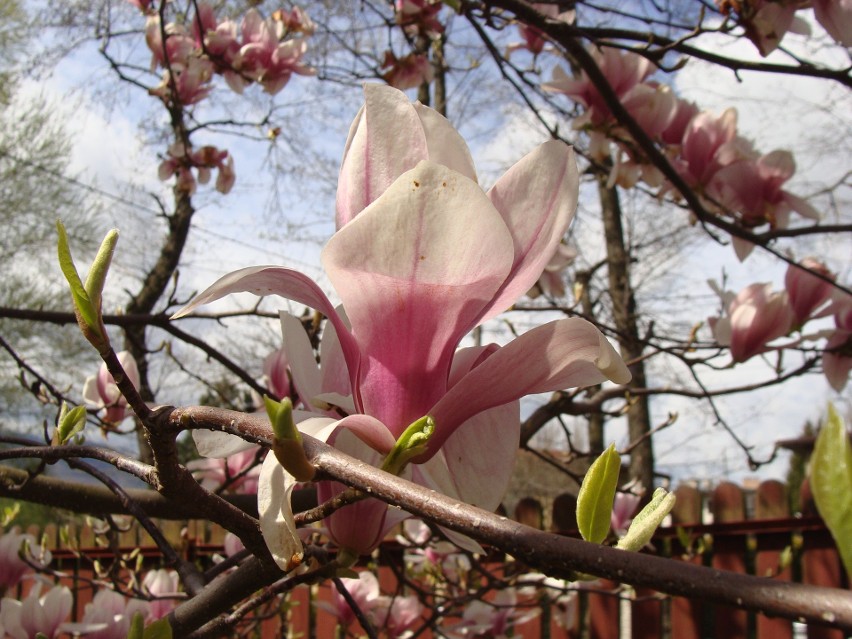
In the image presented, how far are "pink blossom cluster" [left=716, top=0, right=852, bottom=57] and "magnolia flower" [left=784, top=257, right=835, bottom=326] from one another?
0.48 metres

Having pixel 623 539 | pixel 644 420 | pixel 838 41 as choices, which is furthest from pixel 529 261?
pixel 644 420

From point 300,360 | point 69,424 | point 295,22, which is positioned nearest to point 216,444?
point 300,360

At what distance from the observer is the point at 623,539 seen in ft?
1.14

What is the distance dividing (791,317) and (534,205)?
4.41ft

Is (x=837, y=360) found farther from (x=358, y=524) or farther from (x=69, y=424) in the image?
(x=69, y=424)

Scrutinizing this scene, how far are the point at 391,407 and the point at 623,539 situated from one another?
15 cm

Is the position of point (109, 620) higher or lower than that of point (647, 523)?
lower

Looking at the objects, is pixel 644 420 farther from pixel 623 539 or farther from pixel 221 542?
pixel 623 539

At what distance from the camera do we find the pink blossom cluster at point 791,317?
154 cm

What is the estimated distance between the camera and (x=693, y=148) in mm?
1650

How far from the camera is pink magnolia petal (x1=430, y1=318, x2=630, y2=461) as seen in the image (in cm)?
39

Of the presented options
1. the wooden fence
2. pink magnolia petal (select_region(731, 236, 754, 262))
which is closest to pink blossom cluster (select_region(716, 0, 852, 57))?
pink magnolia petal (select_region(731, 236, 754, 262))

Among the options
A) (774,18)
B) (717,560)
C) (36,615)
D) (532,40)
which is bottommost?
(717,560)

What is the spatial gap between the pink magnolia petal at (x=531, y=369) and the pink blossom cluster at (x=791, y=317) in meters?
1.28
